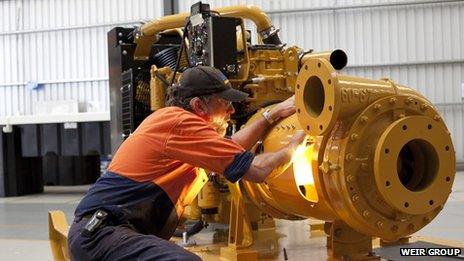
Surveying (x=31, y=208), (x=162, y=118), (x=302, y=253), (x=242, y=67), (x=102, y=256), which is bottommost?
(x=31, y=208)

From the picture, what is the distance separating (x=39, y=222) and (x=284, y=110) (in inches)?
227

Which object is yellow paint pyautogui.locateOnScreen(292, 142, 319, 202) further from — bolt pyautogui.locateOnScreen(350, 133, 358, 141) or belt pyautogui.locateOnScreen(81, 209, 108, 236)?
belt pyautogui.locateOnScreen(81, 209, 108, 236)

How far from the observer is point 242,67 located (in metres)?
4.09

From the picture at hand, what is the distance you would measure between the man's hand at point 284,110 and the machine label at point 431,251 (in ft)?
3.54

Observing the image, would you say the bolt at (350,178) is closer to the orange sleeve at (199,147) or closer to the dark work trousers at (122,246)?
the orange sleeve at (199,147)

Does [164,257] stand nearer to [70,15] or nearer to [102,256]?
[102,256]

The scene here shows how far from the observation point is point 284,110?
3355 millimetres

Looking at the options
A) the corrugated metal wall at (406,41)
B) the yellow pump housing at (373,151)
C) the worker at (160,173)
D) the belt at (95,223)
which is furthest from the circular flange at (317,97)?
the corrugated metal wall at (406,41)

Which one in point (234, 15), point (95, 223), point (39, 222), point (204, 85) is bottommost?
point (39, 222)

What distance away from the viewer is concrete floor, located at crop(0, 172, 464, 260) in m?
5.88

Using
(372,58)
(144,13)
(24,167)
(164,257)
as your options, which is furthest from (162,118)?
(144,13)

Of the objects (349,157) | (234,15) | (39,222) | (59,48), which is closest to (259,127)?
(349,157)

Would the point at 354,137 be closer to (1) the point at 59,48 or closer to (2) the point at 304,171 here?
(2) the point at 304,171

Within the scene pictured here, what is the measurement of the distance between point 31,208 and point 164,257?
25.5 feet
